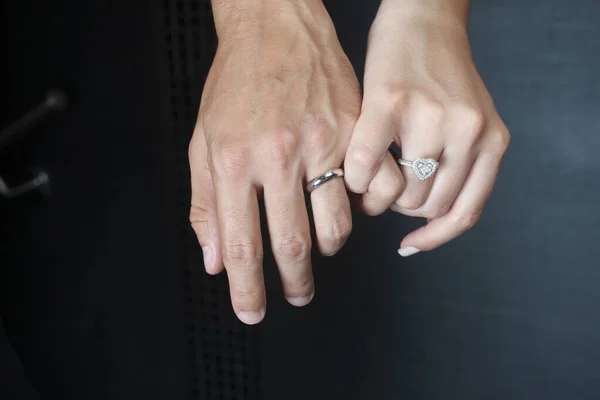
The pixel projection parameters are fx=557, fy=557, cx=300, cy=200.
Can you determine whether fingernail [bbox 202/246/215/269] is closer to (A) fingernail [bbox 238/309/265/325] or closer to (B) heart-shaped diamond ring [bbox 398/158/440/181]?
(A) fingernail [bbox 238/309/265/325]

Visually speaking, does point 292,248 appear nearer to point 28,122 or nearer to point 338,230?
point 338,230

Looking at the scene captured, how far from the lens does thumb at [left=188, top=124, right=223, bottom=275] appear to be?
1.72ft

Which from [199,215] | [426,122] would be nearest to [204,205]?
[199,215]

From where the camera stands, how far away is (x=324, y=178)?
49cm

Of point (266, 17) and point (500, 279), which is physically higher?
point (266, 17)

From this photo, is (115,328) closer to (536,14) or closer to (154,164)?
(154,164)

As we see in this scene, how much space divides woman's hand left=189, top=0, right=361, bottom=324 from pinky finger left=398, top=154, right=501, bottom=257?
12cm

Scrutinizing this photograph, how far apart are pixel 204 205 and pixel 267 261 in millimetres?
655

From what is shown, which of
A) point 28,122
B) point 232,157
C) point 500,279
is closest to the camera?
point 232,157

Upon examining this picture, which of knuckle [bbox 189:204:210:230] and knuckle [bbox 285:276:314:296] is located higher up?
knuckle [bbox 189:204:210:230]

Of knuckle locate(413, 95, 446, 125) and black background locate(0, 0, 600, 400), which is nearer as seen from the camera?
knuckle locate(413, 95, 446, 125)

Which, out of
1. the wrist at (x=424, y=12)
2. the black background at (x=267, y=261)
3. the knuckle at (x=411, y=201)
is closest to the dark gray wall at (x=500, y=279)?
the black background at (x=267, y=261)

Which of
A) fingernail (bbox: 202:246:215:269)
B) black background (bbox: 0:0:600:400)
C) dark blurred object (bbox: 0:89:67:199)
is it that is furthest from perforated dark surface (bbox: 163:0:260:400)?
fingernail (bbox: 202:246:215:269)

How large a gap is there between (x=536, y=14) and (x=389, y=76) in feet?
2.20
